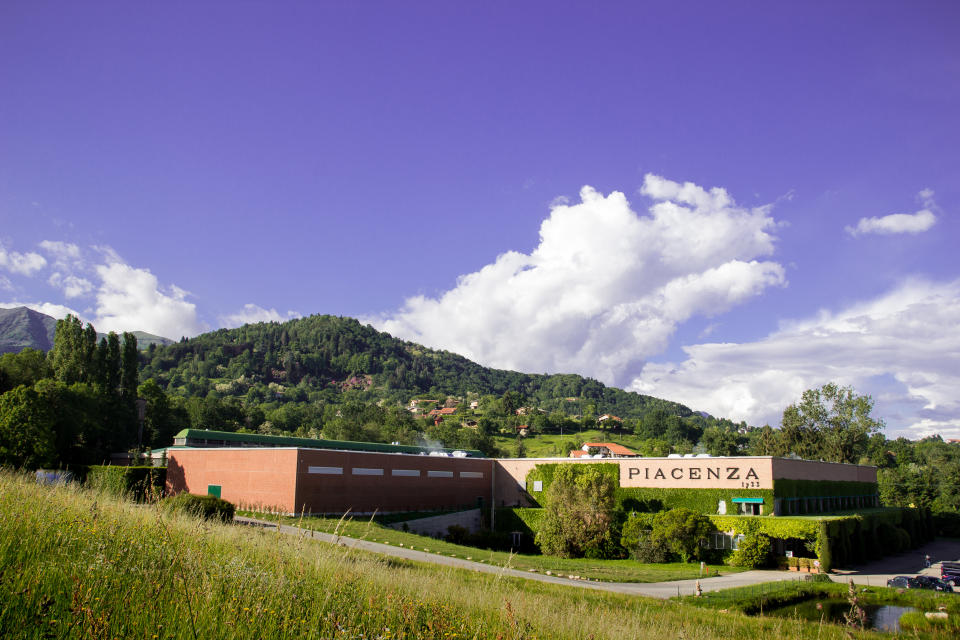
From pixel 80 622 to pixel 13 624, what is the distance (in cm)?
43

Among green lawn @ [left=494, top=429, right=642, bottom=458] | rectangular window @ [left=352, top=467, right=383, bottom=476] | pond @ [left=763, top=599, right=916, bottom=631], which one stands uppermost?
green lawn @ [left=494, top=429, right=642, bottom=458]

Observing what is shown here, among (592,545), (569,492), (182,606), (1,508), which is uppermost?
(1,508)

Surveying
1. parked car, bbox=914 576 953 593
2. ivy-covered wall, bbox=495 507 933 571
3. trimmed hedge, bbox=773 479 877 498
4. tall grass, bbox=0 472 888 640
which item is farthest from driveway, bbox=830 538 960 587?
tall grass, bbox=0 472 888 640

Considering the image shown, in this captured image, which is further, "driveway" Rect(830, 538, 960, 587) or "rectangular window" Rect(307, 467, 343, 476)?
"rectangular window" Rect(307, 467, 343, 476)

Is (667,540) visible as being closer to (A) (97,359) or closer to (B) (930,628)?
(B) (930,628)

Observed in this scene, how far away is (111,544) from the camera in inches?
246

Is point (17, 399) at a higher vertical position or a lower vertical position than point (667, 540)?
higher

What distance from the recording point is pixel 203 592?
523 cm

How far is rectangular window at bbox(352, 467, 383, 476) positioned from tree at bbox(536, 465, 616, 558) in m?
13.0

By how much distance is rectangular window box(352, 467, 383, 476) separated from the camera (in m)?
45.0

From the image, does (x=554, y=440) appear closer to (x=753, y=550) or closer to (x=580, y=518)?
(x=580, y=518)

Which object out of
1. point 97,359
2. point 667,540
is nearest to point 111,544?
point 667,540

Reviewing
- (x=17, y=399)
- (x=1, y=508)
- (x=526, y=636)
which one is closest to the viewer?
(x=526, y=636)

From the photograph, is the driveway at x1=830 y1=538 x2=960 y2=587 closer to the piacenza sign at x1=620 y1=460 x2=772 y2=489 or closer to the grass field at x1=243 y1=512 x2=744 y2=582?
the grass field at x1=243 y1=512 x2=744 y2=582
